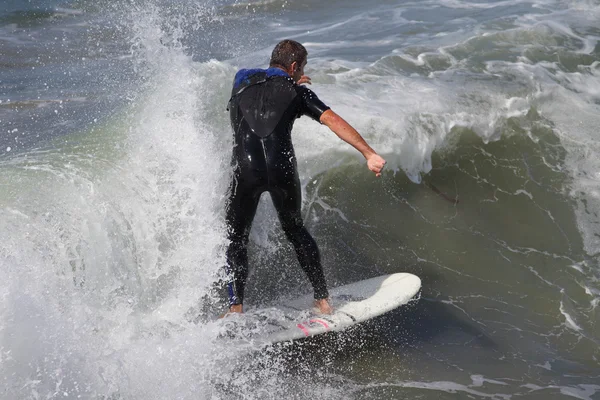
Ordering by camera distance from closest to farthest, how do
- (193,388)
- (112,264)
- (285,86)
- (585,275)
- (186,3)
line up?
(193,388) → (285,86) → (112,264) → (585,275) → (186,3)

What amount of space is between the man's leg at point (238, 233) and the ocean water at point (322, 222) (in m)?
0.11

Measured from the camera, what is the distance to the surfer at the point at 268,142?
15.4 feet

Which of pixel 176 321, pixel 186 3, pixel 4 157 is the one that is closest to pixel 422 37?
pixel 186 3

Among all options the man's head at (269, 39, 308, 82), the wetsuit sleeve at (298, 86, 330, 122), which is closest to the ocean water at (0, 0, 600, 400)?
the wetsuit sleeve at (298, 86, 330, 122)

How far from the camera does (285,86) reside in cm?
474

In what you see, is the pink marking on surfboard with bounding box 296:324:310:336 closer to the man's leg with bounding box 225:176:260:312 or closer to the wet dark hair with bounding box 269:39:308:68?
the man's leg with bounding box 225:176:260:312

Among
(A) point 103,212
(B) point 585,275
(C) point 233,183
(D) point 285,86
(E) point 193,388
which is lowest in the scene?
(B) point 585,275

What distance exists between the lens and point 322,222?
6602 mm

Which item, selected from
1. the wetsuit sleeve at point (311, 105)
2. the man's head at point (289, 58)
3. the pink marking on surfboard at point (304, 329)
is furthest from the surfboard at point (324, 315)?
the man's head at point (289, 58)

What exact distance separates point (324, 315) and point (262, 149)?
4.16 ft

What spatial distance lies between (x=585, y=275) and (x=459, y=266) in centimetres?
106

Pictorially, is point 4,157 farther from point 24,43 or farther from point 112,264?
point 24,43

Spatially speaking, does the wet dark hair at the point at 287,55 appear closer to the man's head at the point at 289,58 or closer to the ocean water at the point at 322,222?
the man's head at the point at 289,58

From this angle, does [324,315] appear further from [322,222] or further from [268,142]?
[322,222]
